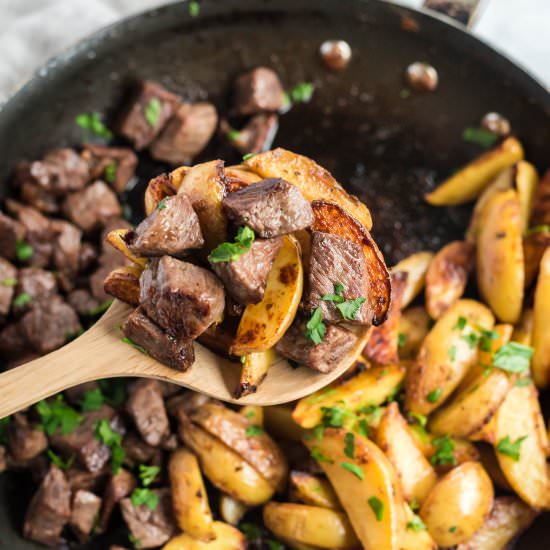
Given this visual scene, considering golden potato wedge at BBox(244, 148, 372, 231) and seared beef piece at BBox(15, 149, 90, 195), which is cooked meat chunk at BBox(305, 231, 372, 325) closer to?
golden potato wedge at BBox(244, 148, 372, 231)

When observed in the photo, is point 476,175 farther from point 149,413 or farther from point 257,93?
point 149,413

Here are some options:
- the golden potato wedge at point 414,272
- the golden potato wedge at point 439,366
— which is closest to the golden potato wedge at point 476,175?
the golden potato wedge at point 414,272

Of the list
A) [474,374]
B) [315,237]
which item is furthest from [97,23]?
[474,374]

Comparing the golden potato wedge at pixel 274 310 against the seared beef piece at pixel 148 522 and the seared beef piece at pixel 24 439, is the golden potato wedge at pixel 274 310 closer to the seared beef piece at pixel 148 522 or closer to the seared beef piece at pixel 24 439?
the seared beef piece at pixel 148 522

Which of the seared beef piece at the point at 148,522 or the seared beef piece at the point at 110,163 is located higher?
the seared beef piece at the point at 110,163

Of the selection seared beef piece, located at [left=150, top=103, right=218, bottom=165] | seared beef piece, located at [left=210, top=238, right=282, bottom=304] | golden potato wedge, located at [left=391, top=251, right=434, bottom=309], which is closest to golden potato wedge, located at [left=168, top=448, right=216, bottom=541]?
seared beef piece, located at [left=210, top=238, right=282, bottom=304]

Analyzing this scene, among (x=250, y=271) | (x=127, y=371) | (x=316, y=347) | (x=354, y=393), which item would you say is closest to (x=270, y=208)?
(x=250, y=271)
